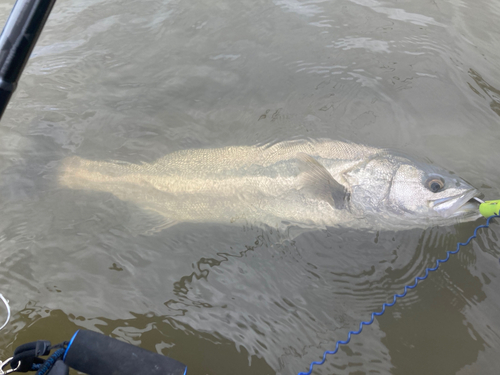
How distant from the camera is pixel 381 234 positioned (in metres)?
3.52

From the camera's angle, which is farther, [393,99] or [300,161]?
[393,99]

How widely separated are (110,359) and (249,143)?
275cm

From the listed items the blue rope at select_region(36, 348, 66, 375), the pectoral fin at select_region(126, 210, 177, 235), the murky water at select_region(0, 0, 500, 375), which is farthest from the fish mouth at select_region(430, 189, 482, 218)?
the blue rope at select_region(36, 348, 66, 375)

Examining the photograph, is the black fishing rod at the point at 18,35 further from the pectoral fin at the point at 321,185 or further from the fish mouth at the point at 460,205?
the fish mouth at the point at 460,205

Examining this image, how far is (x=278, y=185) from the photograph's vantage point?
3.67m

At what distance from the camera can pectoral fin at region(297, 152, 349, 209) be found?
352cm

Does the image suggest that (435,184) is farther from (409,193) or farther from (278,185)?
(278,185)

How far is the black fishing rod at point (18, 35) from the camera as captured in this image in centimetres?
153

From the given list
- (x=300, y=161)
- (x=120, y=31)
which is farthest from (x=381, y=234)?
(x=120, y=31)

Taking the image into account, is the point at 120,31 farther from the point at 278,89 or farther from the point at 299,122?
the point at 299,122

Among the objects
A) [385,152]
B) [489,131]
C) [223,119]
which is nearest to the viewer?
[385,152]

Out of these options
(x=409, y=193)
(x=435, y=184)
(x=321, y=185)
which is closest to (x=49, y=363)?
(x=321, y=185)

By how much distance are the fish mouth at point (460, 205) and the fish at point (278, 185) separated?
0.46 feet

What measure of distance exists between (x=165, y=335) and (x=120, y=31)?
4.48 meters
